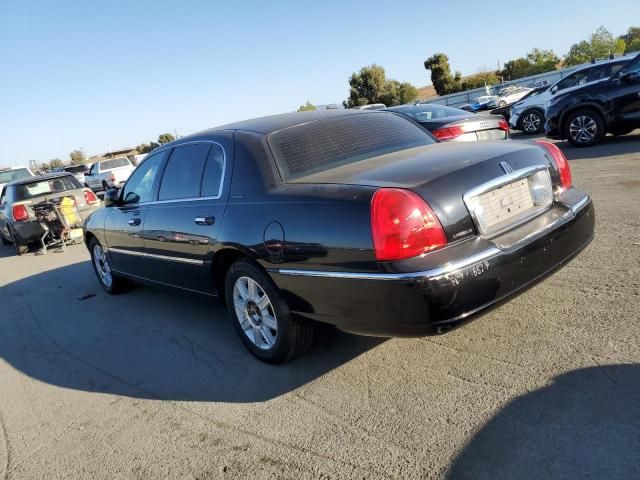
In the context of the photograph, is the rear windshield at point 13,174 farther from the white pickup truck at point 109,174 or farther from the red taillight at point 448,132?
the red taillight at point 448,132

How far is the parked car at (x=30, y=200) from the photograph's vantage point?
34.7 ft

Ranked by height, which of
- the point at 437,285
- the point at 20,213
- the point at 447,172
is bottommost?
the point at 437,285

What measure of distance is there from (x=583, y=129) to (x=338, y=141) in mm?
8477

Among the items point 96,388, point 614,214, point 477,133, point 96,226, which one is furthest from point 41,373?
point 477,133

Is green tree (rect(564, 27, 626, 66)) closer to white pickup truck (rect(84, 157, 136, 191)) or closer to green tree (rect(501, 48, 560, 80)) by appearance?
green tree (rect(501, 48, 560, 80))

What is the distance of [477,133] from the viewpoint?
8.51 m

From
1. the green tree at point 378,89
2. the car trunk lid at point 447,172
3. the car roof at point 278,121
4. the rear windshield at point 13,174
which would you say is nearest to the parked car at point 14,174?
the rear windshield at point 13,174

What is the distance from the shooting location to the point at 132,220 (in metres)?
5.09

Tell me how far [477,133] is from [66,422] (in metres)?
7.23

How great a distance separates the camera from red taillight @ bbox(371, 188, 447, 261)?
2.66m

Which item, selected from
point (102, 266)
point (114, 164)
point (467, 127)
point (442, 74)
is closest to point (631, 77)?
point (467, 127)

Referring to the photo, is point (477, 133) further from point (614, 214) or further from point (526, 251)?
point (526, 251)

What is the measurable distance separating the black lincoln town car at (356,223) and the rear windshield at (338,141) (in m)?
0.01

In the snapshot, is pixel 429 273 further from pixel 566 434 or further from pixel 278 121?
pixel 278 121
